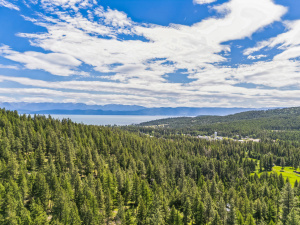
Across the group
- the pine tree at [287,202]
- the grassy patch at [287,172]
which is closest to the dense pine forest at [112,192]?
the pine tree at [287,202]

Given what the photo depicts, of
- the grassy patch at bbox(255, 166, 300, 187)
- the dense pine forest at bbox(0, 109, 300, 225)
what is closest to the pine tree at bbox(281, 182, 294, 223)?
the dense pine forest at bbox(0, 109, 300, 225)

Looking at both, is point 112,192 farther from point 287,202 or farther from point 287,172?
point 287,172

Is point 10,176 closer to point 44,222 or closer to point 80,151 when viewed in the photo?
point 44,222

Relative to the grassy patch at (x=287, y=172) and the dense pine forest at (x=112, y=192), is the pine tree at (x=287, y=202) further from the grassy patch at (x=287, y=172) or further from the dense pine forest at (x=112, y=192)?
the grassy patch at (x=287, y=172)

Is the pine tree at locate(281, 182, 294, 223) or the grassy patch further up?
the pine tree at locate(281, 182, 294, 223)

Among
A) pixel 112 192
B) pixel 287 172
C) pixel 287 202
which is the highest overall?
pixel 287 202

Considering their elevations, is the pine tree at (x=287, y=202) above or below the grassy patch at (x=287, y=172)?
above

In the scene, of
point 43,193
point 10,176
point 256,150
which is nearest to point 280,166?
point 256,150

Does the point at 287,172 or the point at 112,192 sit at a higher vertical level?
the point at 112,192

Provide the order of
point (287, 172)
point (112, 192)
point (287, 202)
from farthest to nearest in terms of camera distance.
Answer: point (287, 172) → point (112, 192) → point (287, 202)

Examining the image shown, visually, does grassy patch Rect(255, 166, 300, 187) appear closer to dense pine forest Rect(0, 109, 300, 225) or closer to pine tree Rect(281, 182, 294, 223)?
→ dense pine forest Rect(0, 109, 300, 225)

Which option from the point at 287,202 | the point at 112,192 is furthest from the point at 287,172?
the point at 112,192

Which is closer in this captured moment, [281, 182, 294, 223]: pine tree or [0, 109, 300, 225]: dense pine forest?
[0, 109, 300, 225]: dense pine forest
